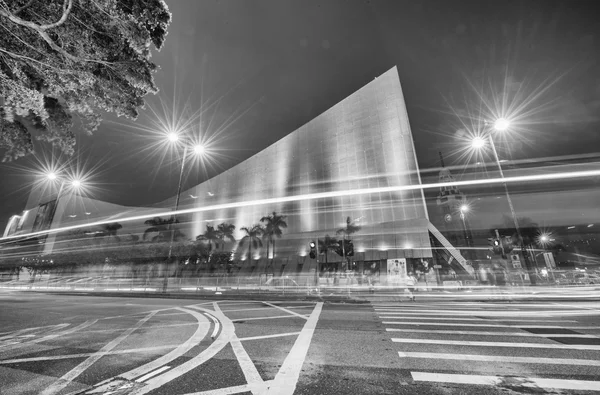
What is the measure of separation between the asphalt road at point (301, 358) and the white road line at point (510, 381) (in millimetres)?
13

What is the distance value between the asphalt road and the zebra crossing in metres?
0.02

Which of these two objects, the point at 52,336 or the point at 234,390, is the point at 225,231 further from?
the point at 234,390

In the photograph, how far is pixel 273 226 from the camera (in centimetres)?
4334

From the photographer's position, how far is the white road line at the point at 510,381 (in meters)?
2.98

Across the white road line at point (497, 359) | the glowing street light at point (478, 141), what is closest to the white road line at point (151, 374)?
the white road line at point (497, 359)

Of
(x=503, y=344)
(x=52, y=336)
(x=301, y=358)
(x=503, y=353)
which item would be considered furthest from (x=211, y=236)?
(x=503, y=353)

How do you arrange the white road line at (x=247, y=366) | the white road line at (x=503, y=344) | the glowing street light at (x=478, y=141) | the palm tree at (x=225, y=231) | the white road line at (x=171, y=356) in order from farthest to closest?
the palm tree at (x=225, y=231) → the glowing street light at (x=478, y=141) → the white road line at (x=503, y=344) → the white road line at (x=171, y=356) → the white road line at (x=247, y=366)

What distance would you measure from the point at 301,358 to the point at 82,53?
8.03m

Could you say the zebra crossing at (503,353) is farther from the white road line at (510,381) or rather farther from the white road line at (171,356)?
the white road line at (171,356)

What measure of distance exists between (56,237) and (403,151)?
250 ft

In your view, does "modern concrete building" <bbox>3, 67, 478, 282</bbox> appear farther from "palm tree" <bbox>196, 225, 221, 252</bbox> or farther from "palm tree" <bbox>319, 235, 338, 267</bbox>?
"palm tree" <bbox>196, 225, 221, 252</bbox>

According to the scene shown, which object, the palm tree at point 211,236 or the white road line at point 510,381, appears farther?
the palm tree at point 211,236

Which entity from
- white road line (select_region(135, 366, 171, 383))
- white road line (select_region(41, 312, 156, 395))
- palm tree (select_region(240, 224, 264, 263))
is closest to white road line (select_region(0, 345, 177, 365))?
white road line (select_region(41, 312, 156, 395))

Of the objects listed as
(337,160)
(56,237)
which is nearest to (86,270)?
(56,237)
